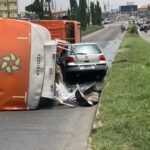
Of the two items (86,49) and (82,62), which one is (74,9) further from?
(82,62)

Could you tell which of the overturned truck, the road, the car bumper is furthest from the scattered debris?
the car bumper

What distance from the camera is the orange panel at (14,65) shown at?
46.0 feet

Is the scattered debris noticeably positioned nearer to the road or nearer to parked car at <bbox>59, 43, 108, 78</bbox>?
the road

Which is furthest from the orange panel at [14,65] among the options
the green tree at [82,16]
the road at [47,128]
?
the green tree at [82,16]

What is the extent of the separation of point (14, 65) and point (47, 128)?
3.23 meters

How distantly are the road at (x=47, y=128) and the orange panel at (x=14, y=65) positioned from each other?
1.21ft

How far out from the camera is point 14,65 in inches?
556

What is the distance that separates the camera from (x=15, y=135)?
1055 centimetres

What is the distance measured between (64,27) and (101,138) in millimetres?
22237

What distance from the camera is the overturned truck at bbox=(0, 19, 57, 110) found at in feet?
46.0

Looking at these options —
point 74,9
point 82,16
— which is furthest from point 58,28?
point 74,9

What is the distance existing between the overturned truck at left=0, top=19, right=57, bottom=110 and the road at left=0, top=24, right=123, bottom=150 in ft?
1.25

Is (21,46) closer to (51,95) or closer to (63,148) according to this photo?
(51,95)

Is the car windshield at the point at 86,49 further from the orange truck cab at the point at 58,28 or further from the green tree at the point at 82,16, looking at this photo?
the green tree at the point at 82,16
